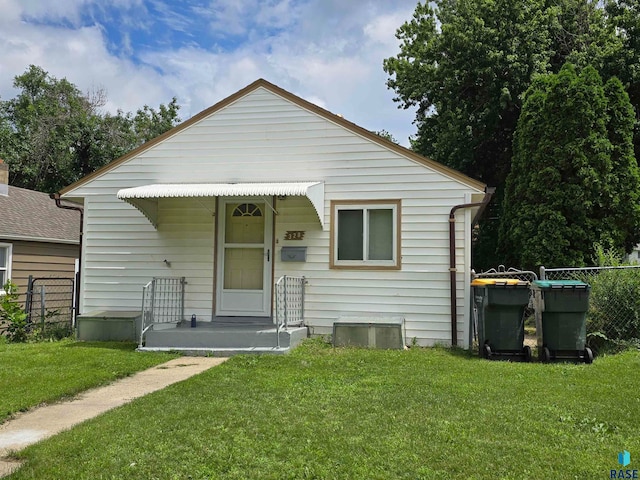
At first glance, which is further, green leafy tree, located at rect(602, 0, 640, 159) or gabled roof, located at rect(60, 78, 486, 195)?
green leafy tree, located at rect(602, 0, 640, 159)

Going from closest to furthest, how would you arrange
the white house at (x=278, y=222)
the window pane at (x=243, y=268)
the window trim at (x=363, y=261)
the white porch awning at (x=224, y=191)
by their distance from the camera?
the white porch awning at (x=224, y=191)
the white house at (x=278, y=222)
the window trim at (x=363, y=261)
the window pane at (x=243, y=268)

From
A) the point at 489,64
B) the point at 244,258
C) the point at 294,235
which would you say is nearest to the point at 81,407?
the point at 244,258

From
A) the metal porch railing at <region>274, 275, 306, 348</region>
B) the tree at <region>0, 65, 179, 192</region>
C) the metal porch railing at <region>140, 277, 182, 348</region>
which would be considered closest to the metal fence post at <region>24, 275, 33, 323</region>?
the metal porch railing at <region>140, 277, 182, 348</region>

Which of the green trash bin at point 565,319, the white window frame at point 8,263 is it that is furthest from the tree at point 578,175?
the white window frame at point 8,263

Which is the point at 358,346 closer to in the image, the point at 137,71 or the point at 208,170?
the point at 208,170

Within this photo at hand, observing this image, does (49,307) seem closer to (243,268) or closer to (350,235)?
(243,268)

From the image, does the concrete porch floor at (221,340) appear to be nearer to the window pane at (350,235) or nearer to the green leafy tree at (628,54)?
the window pane at (350,235)

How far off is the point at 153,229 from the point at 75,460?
6.64 m

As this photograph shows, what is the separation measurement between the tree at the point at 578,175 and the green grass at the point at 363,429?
21.6 feet

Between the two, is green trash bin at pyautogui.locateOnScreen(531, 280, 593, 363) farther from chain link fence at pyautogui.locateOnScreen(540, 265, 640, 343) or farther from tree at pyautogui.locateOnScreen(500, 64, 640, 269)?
tree at pyautogui.locateOnScreen(500, 64, 640, 269)

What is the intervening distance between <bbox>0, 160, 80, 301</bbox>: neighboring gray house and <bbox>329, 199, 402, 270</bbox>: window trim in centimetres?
886

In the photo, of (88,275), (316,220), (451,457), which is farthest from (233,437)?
(88,275)

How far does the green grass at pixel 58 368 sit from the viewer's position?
5.34 meters

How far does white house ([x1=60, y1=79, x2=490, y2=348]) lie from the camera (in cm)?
877
